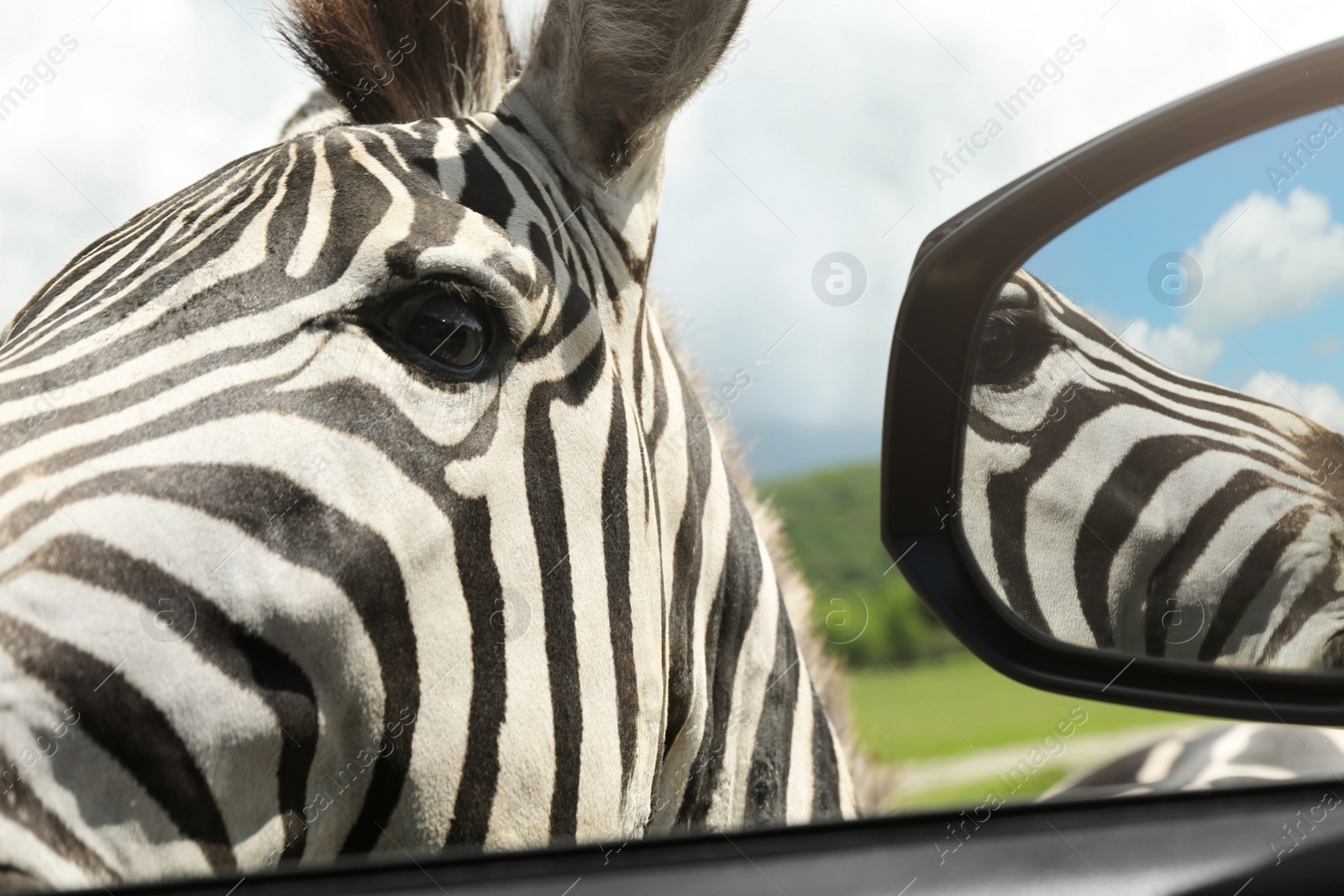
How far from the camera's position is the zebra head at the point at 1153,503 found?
1.71 m

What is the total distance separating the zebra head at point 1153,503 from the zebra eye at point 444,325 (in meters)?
1.10

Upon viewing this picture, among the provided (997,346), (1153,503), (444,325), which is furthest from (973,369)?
(444,325)

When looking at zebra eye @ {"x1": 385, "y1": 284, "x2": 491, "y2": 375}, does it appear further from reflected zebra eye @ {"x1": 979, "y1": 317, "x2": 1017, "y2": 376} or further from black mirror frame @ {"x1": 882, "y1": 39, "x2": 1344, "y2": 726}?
reflected zebra eye @ {"x1": 979, "y1": 317, "x2": 1017, "y2": 376}

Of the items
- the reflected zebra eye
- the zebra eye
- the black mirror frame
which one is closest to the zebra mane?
the zebra eye

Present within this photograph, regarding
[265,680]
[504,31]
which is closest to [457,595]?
[265,680]

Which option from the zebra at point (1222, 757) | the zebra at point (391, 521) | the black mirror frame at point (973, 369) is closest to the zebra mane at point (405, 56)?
the zebra at point (391, 521)

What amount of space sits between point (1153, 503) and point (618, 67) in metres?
1.31

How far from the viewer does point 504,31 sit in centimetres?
230

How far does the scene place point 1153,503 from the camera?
171 cm

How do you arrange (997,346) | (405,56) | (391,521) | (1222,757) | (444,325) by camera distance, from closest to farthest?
1. (391,521)
2. (444,325)
3. (997,346)
4. (405,56)
5. (1222,757)

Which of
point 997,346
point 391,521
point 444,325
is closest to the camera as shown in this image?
point 391,521

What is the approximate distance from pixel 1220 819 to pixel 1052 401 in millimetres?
792

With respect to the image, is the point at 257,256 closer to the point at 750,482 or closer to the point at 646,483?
the point at 646,483

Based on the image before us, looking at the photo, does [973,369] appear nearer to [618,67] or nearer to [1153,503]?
[1153,503]
